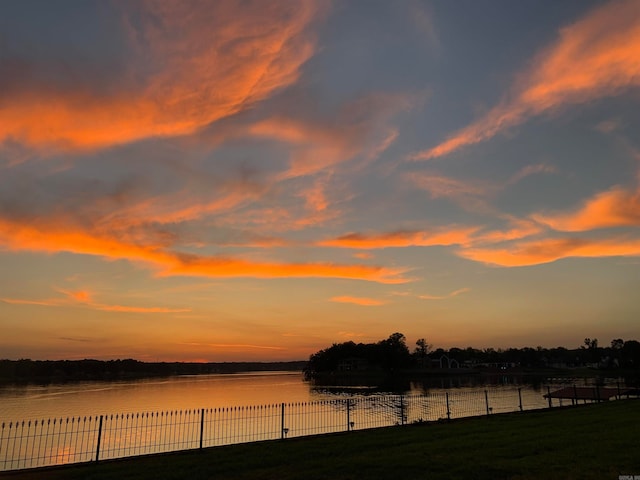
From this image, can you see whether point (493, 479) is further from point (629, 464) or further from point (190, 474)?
point (190, 474)

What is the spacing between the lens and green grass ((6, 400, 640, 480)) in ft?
46.4

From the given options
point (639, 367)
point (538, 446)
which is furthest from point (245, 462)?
point (639, 367)

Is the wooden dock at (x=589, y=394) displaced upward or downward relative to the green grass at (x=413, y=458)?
downward

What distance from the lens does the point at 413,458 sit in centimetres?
1638

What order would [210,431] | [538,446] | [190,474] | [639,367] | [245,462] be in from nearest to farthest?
[190,474], [245,462], [538,446], [210,431], [639,367]

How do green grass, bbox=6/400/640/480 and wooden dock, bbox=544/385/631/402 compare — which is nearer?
green grass, bbox=6/400/640/480

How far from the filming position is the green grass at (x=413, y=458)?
14.1 metres

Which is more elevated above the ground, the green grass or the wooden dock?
the green grass

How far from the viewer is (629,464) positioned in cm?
1394

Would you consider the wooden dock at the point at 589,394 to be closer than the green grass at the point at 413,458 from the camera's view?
No

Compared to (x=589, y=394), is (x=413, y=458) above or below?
above

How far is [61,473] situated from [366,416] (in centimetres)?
3753

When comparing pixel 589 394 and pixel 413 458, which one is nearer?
pixel 413 458

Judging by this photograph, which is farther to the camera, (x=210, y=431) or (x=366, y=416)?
(x=366, y=416)
